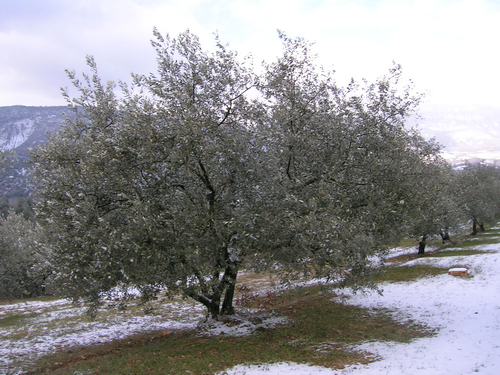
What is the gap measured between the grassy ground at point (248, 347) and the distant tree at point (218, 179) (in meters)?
2.52

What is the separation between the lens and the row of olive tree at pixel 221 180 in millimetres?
11250

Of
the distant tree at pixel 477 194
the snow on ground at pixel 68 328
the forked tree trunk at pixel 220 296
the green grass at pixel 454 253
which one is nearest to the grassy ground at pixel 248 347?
the snow on ground at pixel 68 328

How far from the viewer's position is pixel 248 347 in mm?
13148

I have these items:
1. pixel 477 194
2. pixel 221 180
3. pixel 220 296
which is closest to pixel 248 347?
pixel 220 296

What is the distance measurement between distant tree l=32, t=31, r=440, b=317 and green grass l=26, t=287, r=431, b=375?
251cm

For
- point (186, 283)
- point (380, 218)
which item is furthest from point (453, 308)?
point (186, 283)

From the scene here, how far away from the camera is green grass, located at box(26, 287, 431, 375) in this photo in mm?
11695

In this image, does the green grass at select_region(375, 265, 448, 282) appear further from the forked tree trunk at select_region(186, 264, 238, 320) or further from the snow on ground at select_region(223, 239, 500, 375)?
the forked tree trunk at select_region(186, 264, 238, 320)

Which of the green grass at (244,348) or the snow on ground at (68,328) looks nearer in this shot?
the green grass at (244,348)

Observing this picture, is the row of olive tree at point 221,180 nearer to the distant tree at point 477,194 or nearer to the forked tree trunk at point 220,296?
the forked tree trunk at point 220,296

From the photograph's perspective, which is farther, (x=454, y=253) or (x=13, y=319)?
(x=454, y=253)

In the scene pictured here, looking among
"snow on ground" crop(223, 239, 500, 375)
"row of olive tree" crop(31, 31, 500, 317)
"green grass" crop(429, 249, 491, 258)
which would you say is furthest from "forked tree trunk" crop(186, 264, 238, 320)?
"green grass" crop(429, 249, 491, 258)

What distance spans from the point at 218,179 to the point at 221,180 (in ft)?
0.49

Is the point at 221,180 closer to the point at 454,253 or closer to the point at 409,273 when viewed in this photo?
the point at 409,273
